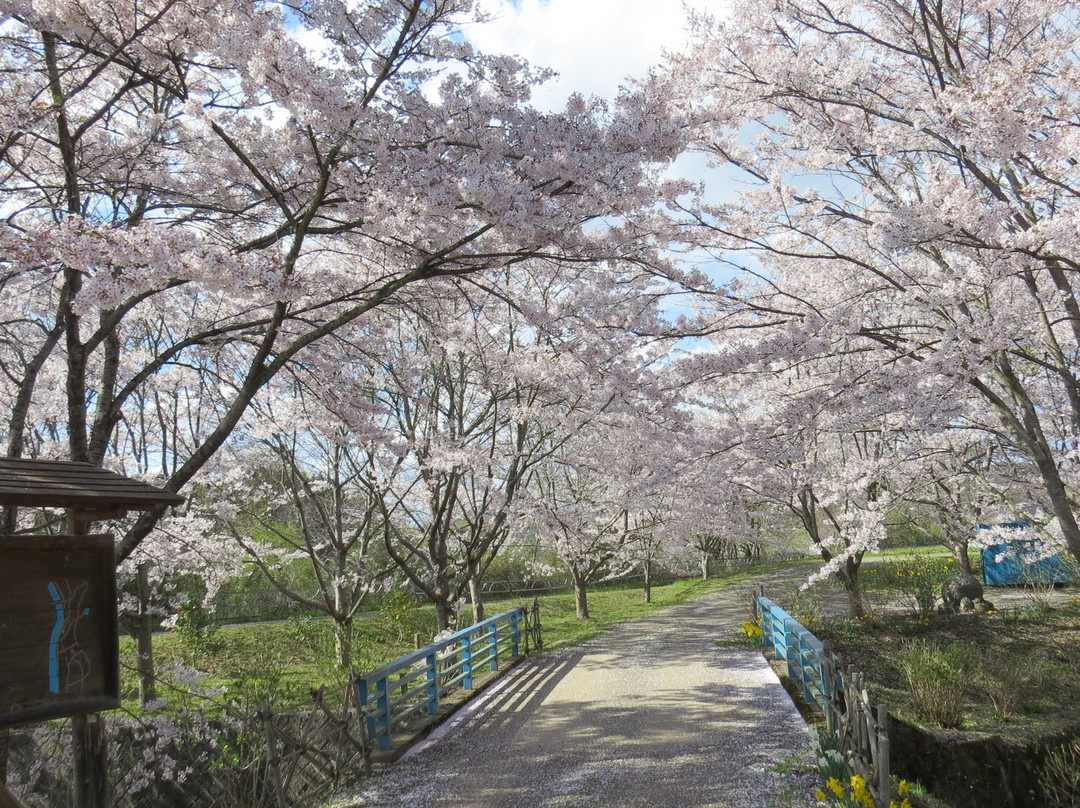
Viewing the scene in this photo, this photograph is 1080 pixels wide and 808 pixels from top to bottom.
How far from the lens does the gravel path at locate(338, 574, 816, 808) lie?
5258mm

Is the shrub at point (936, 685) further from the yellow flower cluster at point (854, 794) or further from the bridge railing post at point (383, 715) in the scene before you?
the bridge railing post at point (383, 715)

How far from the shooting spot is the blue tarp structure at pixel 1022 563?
12.4 metres

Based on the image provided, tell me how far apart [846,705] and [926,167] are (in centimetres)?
512

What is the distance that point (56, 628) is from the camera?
3.01 m

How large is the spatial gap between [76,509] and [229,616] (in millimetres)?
17021

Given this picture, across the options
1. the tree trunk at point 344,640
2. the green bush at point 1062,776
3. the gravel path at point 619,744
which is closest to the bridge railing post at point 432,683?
the gravel path at point 619,744

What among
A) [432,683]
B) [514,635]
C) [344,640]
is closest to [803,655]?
[432,683]

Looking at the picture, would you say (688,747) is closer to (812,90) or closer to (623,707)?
(623,707)

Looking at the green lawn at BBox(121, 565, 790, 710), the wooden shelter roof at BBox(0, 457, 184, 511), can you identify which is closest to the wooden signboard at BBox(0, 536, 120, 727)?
the wooden shelter roof at BBox(0, 457, 184, 511)

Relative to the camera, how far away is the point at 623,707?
7.85 m

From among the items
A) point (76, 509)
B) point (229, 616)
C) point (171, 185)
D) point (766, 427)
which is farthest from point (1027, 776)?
point (229, 616)

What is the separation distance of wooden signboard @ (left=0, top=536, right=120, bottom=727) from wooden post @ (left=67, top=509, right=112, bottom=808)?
0.20 meters

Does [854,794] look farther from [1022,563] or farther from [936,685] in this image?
[1022,563]

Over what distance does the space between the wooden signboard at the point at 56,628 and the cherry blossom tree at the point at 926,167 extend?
15.6ft
